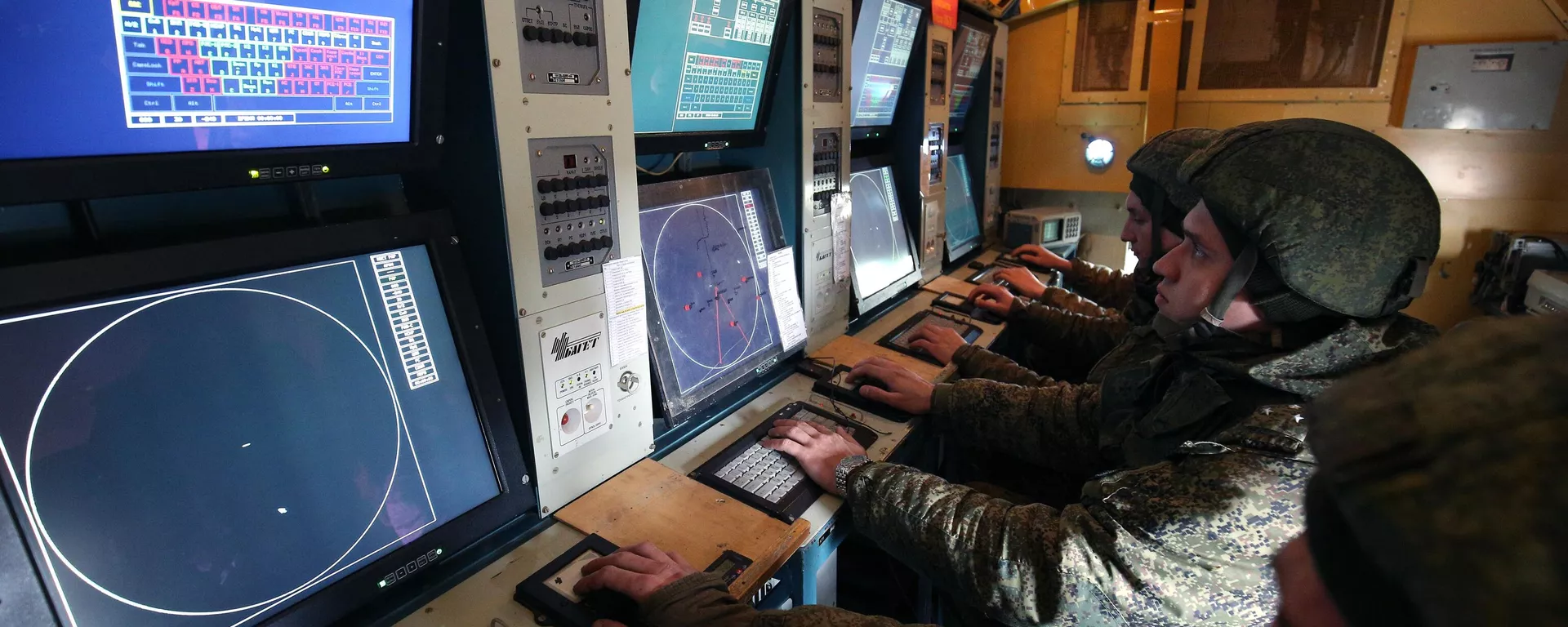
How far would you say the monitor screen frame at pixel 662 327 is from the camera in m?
1.66

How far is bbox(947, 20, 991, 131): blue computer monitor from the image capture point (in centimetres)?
324

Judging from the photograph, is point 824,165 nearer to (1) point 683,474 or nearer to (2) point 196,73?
(1) point 683,474

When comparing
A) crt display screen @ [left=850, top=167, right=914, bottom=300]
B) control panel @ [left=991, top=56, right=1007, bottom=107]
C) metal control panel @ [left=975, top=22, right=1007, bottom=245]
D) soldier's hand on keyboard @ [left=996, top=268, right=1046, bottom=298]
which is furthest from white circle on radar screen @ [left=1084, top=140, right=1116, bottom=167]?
crt display screen @ [left=850, top=167, right=914, bottom=300]

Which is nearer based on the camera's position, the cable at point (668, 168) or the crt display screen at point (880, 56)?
the cable at point (668, 168)

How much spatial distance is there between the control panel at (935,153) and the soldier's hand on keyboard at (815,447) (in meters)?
1.67

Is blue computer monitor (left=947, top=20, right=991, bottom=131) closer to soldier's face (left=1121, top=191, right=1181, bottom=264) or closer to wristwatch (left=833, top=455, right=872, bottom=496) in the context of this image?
soldier's face (left=1121, top=191, right=1181, bottom=264)

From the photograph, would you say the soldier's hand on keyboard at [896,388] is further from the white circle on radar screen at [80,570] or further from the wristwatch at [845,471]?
the white circle on radar screen at [80,570]

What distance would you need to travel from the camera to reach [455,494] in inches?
48.2

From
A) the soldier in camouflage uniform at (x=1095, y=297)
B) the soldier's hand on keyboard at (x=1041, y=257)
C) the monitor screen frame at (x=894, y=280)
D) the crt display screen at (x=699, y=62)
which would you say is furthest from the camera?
the soldier's hand on keyboard at (x=1041, y=257)

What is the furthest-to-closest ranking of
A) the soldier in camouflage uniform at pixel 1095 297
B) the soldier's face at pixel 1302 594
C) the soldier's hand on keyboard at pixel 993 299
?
the soldier's hand on keyboard at pixel 993 299, the soldier in camouflage uniform at pixel 1095 297, the soldier's face at pixel 1302 594

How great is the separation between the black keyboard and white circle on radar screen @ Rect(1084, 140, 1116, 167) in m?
3.08

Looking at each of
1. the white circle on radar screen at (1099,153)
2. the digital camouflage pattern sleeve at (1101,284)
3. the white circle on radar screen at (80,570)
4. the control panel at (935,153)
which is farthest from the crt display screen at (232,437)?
the white circle on radar screen at (1099,153)

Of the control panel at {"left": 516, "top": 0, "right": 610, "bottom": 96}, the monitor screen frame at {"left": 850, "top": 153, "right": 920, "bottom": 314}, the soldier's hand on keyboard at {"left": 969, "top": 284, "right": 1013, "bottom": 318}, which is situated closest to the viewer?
the control panel at {"left": 516, "top": 0, "right": 610, "bottom": 96}

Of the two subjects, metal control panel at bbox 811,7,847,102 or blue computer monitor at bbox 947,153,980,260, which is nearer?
metal control panel at bbox 811,7,847,102
